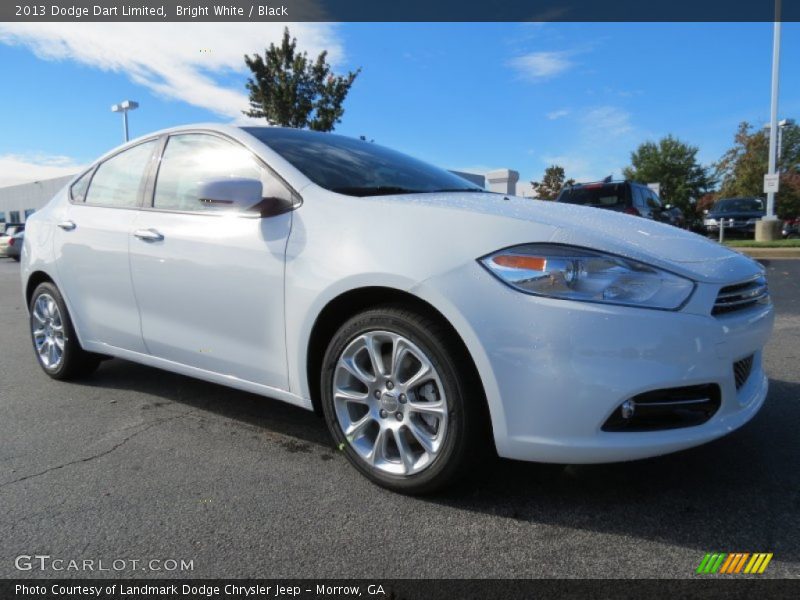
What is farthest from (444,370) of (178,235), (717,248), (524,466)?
(178,235)

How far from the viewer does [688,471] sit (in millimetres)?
2443

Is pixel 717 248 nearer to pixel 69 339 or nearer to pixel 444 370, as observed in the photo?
pixel 444 370

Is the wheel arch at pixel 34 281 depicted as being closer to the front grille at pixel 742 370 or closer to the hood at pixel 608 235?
the hood at pixel 608 235

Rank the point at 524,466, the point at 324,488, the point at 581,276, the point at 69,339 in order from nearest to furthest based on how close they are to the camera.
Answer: the point at 581,276 < the point at 324,488 < the point at 524,466 < the point at 69,339

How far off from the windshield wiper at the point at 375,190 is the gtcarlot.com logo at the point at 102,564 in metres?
1.58

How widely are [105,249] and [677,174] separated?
47995 mm

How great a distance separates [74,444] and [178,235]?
45.9 inches

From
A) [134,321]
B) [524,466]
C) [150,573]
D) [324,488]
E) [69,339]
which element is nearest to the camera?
[150,573]

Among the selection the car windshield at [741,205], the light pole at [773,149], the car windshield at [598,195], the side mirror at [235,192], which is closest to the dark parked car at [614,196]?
the car windshield at [598,195]

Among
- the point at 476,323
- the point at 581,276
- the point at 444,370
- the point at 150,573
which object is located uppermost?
the point at 581,276

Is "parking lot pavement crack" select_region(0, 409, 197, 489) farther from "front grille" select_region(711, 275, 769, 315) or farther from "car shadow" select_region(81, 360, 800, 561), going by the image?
"front grille" select_region(711, 275, 769, 315)

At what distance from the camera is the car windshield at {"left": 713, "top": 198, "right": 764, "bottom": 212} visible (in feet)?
69.1

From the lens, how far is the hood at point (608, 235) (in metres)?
2.10

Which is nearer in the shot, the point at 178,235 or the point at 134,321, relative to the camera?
the point at 178,235
